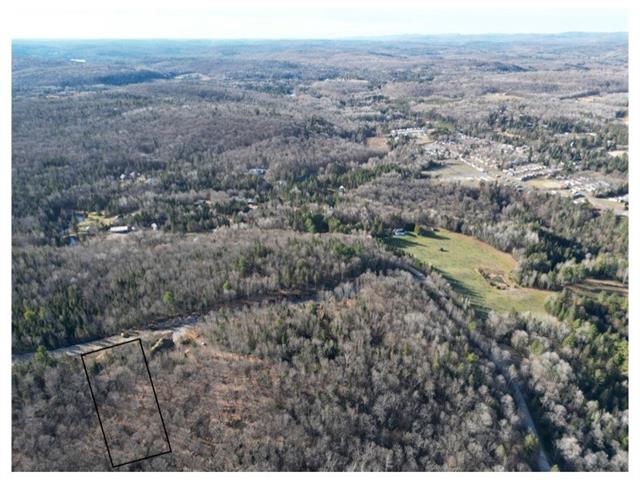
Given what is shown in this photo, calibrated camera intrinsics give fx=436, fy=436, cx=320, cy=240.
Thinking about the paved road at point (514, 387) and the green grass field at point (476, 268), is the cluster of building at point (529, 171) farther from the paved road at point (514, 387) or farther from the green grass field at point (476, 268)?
the paved road at point (514, 387)

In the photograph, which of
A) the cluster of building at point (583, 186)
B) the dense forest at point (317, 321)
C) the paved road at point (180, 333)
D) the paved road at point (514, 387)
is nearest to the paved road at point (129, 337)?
the paved road at point (180, 333)

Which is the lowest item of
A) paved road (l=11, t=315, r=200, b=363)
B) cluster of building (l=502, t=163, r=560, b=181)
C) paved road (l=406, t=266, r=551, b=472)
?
paved road (l=406, t=266, r=551, b=472)

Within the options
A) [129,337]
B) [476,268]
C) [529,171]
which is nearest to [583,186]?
[529,171]

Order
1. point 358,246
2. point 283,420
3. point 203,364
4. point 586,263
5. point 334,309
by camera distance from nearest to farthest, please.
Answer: point 283,420 < point 203,364 < point 334,309 < point 358,246 < point 586,263

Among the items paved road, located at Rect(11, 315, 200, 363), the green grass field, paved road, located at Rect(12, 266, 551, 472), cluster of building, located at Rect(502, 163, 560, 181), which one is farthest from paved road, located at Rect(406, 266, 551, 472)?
cluster of building, located at Rect(502, 163, 560, 181)

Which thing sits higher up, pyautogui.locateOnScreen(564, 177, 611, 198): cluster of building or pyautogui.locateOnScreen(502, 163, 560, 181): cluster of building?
pyautogui.locateOnScreen(502, 163, 560, 181): cluster of building

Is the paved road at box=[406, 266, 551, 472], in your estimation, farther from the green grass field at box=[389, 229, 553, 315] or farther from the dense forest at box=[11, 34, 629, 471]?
the green grass field at box=[389, 229, 553, 315]

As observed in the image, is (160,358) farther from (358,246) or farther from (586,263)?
(586,263)

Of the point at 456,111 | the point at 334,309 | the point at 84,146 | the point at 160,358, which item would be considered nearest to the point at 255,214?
the point at 334,309
